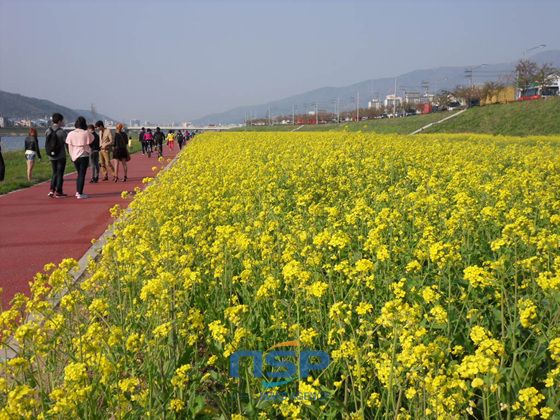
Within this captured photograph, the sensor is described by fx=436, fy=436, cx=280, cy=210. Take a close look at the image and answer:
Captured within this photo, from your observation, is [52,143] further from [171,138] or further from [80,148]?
[171,138]

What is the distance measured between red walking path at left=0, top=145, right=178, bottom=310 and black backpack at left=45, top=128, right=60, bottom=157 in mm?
1086

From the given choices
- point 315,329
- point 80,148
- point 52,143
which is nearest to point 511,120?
point 80,148

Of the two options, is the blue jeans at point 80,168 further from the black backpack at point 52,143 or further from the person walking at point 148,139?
the person walking at point 148,139

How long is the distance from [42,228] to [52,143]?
9.09 ft

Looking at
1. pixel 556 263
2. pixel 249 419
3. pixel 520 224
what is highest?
pixel 520 224

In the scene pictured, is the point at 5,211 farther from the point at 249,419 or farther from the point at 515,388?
the point at 515,388

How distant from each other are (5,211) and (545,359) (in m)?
9.18

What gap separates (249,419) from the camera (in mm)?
2152

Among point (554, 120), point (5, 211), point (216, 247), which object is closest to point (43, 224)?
point (5, 211)

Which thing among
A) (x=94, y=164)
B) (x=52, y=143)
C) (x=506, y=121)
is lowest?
(x=94, y=164)

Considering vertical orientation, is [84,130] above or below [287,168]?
above

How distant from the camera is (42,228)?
7.18 metres

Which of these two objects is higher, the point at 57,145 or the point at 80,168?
the point at 57,145

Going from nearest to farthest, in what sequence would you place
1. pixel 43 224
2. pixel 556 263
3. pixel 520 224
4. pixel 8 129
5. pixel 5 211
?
pixel 556 263
pixel 520 224
pixel 43 224
pixel 5 211
pixel 8 129
